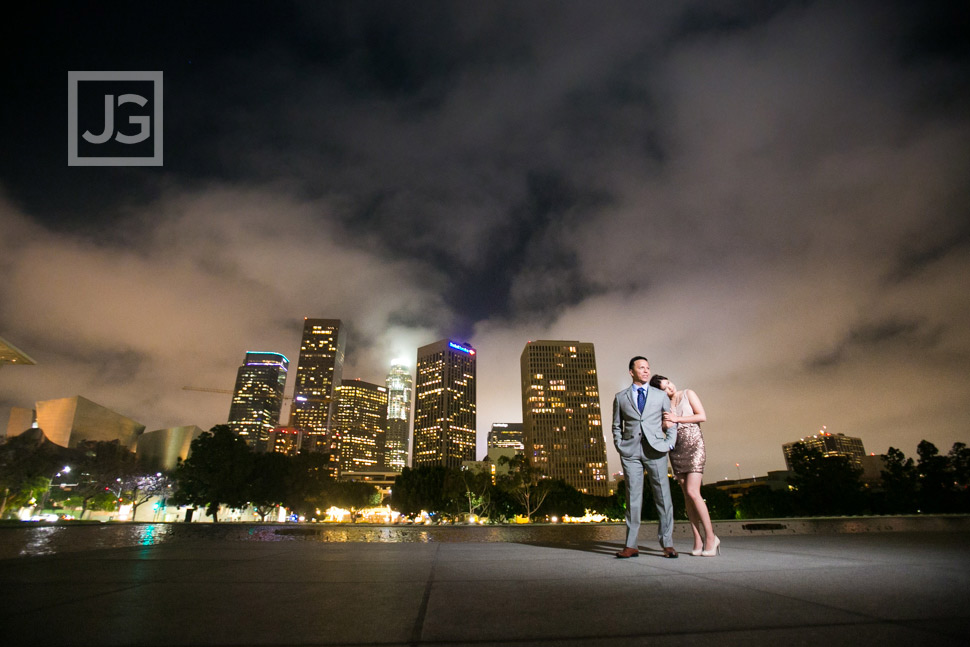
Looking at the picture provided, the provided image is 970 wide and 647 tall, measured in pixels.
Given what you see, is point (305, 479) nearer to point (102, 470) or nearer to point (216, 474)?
point (216, 474)

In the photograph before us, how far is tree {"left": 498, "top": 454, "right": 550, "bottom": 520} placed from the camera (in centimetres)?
6550

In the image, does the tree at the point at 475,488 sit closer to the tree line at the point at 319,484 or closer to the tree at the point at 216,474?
the tree line at the point at 319,484

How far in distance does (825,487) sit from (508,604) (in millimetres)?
54670

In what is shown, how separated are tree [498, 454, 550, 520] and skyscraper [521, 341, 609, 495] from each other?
84047 millimetres

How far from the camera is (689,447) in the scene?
539 cm

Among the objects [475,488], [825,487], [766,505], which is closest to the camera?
[825,487]

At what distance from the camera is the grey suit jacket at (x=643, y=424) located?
5113 mm

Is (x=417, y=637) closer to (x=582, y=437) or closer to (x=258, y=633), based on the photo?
(x=258, y=633)

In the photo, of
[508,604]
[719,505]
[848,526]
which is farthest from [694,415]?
[719,505]

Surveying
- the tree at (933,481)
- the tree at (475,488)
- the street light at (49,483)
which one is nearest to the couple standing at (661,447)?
the tree at (933,481)

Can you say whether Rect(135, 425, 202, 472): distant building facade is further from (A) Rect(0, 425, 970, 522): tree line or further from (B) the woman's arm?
(B) the woman's arm

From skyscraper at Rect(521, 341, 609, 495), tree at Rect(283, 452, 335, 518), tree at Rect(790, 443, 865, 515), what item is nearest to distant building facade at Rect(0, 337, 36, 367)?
tree at Rect(283, 452, 335, 518)

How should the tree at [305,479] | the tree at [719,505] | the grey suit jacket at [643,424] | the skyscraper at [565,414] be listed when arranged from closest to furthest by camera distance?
the grey suit jacket at [643,424], the tree at [719,505], the tree at [305,479], the skyscraper at [565,414]

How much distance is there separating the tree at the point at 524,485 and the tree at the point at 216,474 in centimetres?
3321
